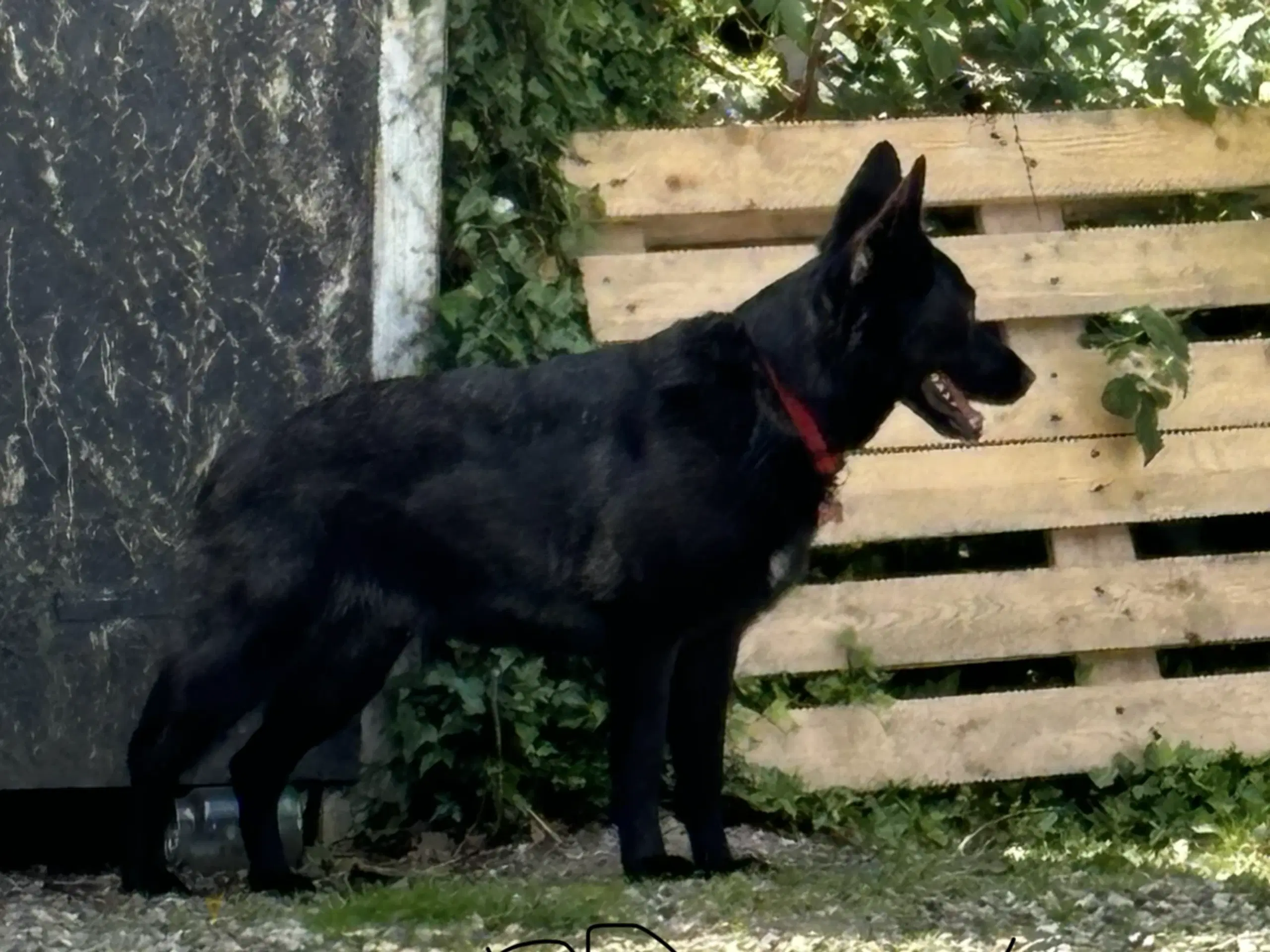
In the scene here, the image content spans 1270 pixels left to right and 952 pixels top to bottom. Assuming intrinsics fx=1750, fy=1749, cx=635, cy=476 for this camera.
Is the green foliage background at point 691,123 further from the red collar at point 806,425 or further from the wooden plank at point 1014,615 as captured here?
the red collar at point 806,425

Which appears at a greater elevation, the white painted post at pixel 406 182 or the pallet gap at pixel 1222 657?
the white painted post at pixel 406 182

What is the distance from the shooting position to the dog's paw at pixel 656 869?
3.59 metres

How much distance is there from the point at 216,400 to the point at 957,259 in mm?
1888

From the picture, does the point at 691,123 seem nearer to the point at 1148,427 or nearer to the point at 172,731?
the point at 1148,427

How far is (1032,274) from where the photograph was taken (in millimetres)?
4508

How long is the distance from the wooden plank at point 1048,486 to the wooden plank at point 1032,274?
36cm

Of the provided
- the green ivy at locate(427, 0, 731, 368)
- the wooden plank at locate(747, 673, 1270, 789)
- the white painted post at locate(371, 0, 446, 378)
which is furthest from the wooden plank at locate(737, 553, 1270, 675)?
the white painted post at locate(371, 0, 446, 378)

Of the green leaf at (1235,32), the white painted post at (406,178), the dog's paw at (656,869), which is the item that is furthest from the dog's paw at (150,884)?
the green leaf at (1235,32)

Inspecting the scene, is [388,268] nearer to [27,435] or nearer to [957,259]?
[27,435]

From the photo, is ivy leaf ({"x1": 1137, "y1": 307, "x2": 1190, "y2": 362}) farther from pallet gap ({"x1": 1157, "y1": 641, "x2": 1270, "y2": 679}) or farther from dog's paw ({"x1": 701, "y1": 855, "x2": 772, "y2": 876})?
dog's paw ({"x1": 701, "y1": 855, "x2": 772, "y2": 876})

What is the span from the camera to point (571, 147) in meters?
4.39

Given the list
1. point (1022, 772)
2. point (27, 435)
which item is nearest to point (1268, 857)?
point (1022, 772)

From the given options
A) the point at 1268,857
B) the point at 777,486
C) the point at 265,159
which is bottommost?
the point at 1268,857

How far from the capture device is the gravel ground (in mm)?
2953
